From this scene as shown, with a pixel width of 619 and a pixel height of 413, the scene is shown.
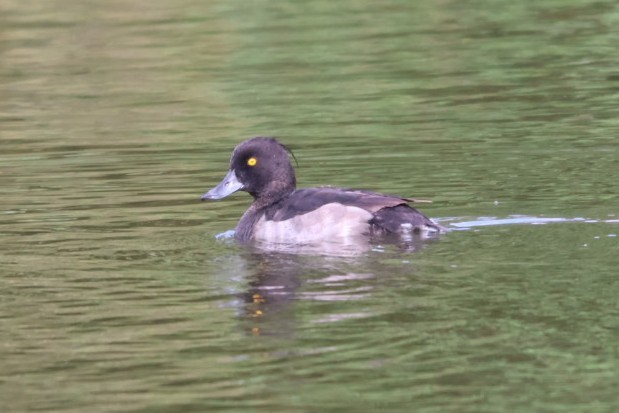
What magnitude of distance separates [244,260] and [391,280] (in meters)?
1.50

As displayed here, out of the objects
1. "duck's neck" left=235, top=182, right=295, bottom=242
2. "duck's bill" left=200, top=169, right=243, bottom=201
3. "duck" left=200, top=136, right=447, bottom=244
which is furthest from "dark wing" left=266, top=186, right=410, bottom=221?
"duck's bill" left=200, top=169, right=243, bottom=201

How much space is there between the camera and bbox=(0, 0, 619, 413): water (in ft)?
24.7

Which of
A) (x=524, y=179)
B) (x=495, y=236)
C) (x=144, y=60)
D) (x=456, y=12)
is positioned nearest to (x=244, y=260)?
(x=495, y=236)

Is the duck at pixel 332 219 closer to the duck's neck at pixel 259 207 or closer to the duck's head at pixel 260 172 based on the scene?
the duck's neck at pixel 259 207

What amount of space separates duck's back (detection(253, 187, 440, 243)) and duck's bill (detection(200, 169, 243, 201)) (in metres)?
0.96

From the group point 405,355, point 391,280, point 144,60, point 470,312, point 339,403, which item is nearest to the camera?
point 339,403

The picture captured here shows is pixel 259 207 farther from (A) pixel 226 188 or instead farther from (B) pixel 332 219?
(B) pixel 332 219

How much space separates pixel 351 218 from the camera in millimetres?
10891

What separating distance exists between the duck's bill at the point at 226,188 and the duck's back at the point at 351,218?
3.15ft

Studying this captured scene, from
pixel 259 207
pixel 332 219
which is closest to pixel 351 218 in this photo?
pixel 332 219

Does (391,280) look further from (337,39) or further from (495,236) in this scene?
(337,39)

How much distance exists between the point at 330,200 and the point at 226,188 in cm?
124

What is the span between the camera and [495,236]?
10.6m

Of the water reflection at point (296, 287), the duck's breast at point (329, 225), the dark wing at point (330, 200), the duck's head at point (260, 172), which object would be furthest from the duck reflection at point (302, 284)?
the duck's head at point (260, 172)
